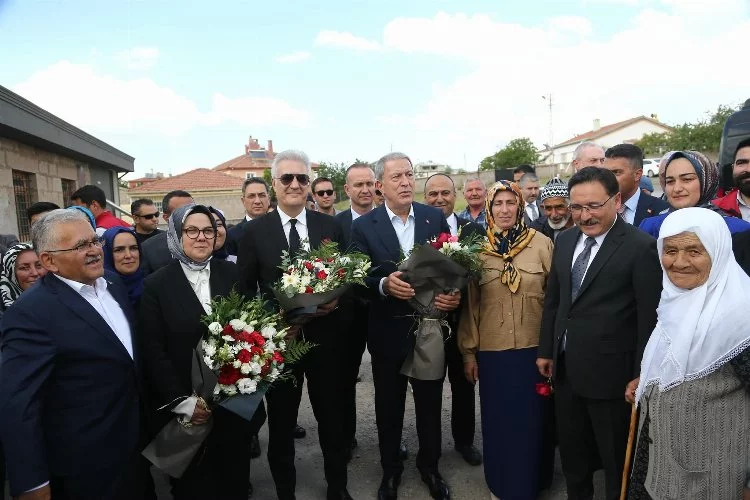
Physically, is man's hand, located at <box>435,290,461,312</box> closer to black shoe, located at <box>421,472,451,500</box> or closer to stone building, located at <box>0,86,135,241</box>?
black shoe, located at <box>421,472,451,500</box>

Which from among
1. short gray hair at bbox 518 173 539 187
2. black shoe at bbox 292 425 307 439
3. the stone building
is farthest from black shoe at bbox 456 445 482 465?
the stone building

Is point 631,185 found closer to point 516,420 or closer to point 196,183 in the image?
point 516,420

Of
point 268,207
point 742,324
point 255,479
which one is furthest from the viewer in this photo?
point 268,207

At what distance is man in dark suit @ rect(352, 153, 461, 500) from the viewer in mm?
3631

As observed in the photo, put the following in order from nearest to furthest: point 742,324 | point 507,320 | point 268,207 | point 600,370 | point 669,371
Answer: point 742,324, point 669,371, point 600,370, point 507,320, point 268,207

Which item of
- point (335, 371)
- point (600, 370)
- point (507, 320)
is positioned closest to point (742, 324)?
point (600, 370)

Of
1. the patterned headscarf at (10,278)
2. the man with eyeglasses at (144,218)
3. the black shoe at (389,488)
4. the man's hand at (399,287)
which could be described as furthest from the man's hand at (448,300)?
the man with eyeglasses at (144,218)

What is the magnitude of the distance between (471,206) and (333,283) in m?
3.54

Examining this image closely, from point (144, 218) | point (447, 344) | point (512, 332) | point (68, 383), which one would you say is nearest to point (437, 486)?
point (447, 344)

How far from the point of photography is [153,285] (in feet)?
9.65

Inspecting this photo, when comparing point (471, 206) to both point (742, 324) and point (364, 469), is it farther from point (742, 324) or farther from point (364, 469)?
point (742, 324)

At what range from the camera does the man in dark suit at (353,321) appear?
367cm

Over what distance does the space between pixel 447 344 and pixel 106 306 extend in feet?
7.77

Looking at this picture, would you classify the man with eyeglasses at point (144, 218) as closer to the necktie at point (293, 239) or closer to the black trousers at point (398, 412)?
the necktie at point (293, 239)
